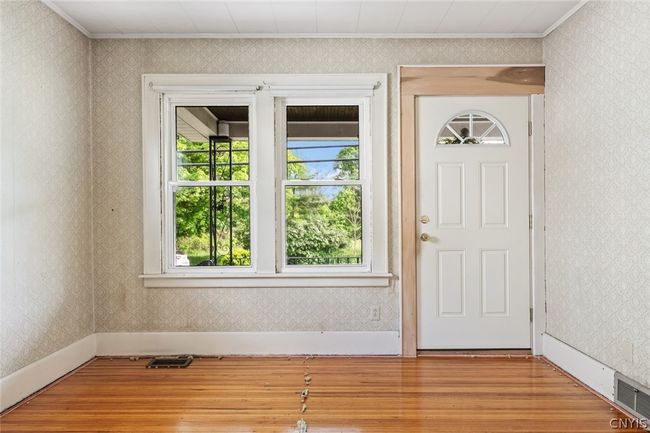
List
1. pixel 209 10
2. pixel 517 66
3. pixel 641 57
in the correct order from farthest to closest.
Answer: pixel 517 66
pixel 209 10
pixel 641 57

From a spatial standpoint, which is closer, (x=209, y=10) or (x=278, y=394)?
(x=278, y=394)

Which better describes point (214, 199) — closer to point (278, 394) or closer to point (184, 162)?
point (184, 162)

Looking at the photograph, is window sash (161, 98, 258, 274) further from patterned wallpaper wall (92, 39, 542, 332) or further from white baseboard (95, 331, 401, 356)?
white baseboard (95, 331, 401, 356)

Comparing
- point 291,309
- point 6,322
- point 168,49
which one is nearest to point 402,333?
point 291,309

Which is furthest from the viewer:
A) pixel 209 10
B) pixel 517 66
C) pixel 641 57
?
pixel 517 66

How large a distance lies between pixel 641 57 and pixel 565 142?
801 millimetres

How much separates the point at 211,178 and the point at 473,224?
6.97ft

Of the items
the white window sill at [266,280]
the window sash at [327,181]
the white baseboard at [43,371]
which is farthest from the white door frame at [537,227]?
the white baseboard at [43,371]

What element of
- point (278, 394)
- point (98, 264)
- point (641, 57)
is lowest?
point (278, 394)

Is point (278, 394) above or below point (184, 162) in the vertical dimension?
below

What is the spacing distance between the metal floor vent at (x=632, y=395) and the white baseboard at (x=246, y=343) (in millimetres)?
1468

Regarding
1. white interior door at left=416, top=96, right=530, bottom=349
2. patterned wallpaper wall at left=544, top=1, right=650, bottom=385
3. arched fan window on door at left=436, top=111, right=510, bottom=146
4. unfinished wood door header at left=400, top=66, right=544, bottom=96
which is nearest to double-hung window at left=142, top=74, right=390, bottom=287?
unfinished wood door header at left=400, top=66, right=544, bottom=96

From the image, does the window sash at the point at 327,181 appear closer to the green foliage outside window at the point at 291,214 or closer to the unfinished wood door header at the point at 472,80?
the green foliage outside window at the point at 291,214

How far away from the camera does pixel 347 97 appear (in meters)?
3.46
